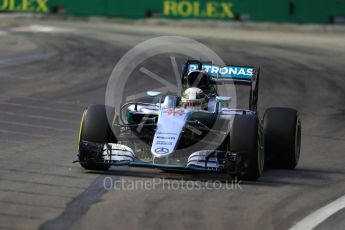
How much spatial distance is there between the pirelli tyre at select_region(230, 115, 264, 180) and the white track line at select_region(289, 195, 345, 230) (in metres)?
1.14

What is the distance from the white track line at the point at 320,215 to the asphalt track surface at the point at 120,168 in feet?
0.28

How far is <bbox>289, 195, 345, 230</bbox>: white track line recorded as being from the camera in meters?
8.70

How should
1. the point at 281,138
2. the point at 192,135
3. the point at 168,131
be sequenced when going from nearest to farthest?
the point at 168,131 → the point at 192,135 → the point at 281,138

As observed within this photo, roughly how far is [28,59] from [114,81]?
A: 3.79 m

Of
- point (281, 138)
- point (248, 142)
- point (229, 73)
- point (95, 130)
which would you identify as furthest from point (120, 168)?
point (229, 73)

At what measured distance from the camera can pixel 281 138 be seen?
12141mm

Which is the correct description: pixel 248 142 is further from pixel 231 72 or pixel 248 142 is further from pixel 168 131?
pixel 231 72

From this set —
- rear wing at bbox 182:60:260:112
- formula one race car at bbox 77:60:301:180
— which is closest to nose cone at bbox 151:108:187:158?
formula one race car at bbox 77:60:301:180

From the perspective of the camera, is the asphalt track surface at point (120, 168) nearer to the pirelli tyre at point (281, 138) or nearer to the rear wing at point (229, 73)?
the pirelli tyre at point (281, 138)

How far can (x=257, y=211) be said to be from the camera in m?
9.30

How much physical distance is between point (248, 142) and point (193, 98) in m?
1.39

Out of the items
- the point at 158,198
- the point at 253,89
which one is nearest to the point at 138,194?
the point at 158,198

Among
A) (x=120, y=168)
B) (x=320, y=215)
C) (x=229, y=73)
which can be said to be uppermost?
(x=229, y=73)

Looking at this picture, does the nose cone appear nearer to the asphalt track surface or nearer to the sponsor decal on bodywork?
the asphalt track surface
